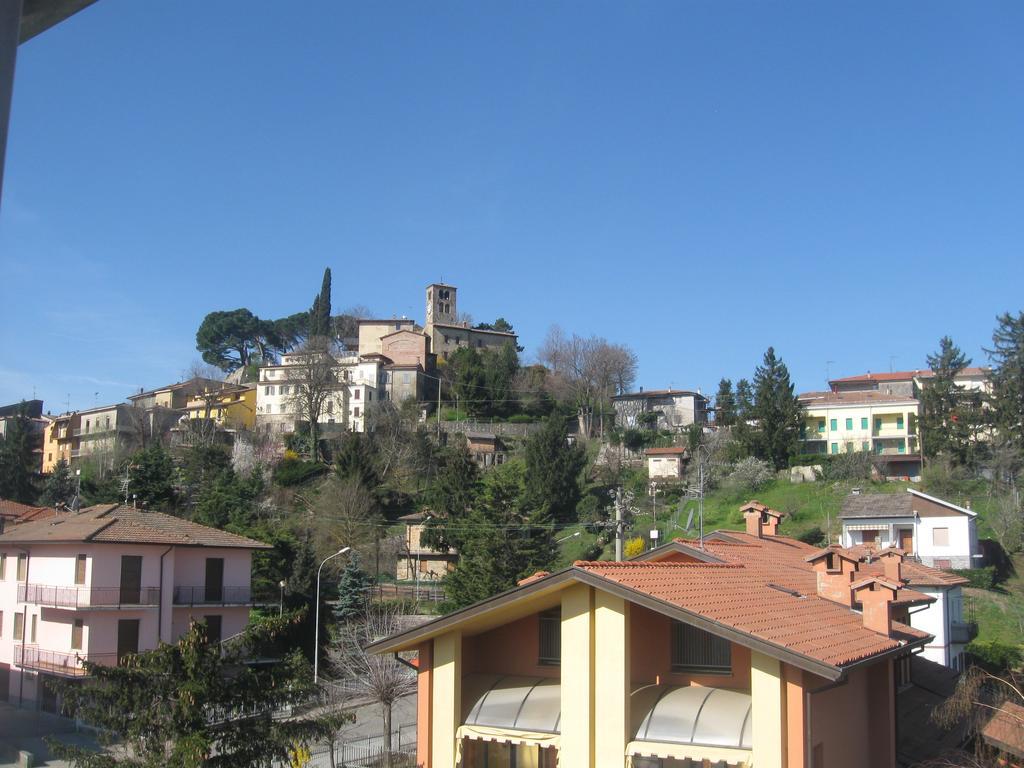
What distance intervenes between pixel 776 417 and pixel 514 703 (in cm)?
5757

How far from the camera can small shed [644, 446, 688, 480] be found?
74250 millimetres

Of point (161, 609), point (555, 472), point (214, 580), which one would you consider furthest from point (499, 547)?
point (555, 472)

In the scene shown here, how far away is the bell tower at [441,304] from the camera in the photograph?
11375 centimetres

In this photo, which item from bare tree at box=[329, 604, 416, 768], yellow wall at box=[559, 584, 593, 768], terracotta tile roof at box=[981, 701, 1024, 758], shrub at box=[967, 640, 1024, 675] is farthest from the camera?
shrub at box=[967, 640, 1024, 675]

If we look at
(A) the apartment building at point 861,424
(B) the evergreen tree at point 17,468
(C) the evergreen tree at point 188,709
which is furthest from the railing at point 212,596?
(A) the apartment building at point 861,424

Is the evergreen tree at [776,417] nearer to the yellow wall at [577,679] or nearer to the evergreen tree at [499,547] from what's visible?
the evergreen tree at [499,547]

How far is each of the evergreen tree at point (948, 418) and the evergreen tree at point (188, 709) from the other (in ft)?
189

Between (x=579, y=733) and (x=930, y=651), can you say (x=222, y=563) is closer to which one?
(x=930, y=651)

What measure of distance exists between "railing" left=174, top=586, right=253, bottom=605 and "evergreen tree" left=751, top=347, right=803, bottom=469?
3922cm

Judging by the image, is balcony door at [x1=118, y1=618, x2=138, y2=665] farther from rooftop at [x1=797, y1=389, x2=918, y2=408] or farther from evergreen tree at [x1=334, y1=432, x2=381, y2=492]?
rooftop at [x1=797, y1=389, x2=918, y2=408]

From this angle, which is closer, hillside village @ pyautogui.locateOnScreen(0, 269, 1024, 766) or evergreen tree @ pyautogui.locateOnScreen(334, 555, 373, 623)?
hillside village @ pyautogui.locateOnScreen(0, 269, 1024, 766)

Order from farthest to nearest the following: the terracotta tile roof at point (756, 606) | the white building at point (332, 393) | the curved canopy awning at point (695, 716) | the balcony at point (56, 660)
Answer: the white building at point (332, 393), the balcony at point (56, 660), the terracotta tile roof at point (756, 606), the curved canopy awning at point (695, 716)

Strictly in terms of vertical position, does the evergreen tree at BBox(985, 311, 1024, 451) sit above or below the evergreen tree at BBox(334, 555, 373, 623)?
→ above

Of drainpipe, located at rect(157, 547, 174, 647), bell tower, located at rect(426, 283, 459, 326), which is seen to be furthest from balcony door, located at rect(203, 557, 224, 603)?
bell tower, located at rect(426, 283, 459, 326)
